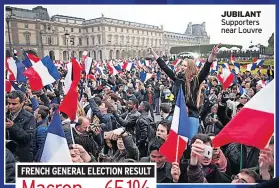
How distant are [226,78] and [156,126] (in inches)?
24.1

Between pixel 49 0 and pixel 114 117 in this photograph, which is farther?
pixel 114 117

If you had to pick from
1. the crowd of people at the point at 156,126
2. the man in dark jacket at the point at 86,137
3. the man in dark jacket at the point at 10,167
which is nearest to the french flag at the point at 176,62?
the crowd of people at the point at 156,126

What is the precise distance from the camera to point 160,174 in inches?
102

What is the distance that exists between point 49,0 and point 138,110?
3.22 ft

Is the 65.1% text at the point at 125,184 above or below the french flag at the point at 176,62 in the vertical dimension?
below

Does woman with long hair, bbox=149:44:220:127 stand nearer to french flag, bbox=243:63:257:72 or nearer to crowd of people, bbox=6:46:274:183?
crowd of people, bbox=6:46:274:183

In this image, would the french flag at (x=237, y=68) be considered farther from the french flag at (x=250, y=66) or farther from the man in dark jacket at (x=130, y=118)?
the man in dark jacket at (x=130, y=118)

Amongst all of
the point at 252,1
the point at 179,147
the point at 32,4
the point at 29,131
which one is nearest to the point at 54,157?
the point at 29,131

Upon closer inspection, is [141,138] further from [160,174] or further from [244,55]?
[244,55]

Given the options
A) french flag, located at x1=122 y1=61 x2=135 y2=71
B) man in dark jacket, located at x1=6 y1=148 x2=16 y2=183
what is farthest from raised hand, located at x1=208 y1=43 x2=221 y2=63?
man in dark jacket, located at x1=6 y1=148 x2=16 y2=183

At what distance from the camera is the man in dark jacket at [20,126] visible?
254cm

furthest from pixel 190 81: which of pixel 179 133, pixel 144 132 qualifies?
pixel 144 132

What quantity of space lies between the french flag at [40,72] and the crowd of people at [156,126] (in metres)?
0.04

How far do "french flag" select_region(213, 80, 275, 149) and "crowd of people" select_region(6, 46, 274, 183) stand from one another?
48 millimetres
